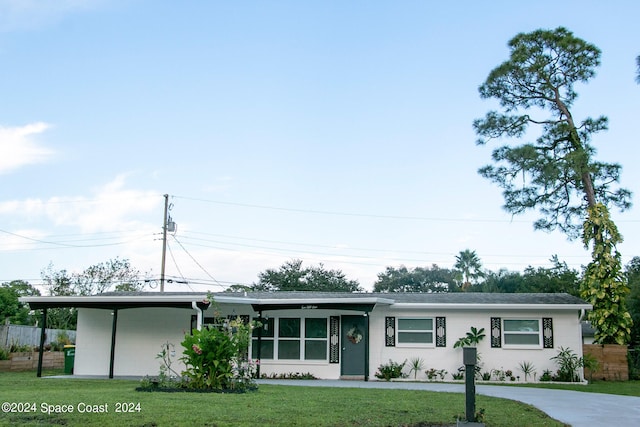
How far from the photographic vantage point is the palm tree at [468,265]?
49094mm

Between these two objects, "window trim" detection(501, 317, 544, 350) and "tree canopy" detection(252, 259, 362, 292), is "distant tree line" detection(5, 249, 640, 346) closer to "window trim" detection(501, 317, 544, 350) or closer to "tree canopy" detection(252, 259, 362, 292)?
"tree canopy" detection(252, 259, 362, 292)

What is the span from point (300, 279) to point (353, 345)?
23178 millimetres

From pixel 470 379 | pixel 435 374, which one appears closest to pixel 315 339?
pixel 435 374

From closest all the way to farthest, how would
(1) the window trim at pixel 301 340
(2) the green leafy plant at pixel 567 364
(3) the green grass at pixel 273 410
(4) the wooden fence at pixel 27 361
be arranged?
(3) the green grass at pixel 273 410 < (2) the green leafy plant at pixel 567 364 < (1) the window trim at pixel 301 340 < (4) the wooden fence at pixel 27 361

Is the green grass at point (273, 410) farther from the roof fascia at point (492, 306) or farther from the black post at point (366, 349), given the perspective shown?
the roof fascia at point (492, 306)

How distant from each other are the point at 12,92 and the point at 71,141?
7.00ft

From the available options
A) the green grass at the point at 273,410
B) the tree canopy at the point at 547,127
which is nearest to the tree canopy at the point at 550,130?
the tree canopy at the point at 547,127

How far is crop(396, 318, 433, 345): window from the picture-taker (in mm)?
20375

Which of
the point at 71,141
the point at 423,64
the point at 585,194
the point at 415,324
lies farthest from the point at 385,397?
the point at 585,194

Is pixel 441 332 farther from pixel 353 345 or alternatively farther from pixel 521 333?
pixel 353 345

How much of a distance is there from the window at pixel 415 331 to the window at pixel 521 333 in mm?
2364

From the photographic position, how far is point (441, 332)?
797 inches

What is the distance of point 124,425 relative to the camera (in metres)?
8.00

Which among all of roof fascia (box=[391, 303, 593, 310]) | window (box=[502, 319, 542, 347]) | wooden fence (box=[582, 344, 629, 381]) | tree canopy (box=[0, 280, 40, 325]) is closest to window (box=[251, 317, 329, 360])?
roof fascia (box=[391, 303, 593, 310])
